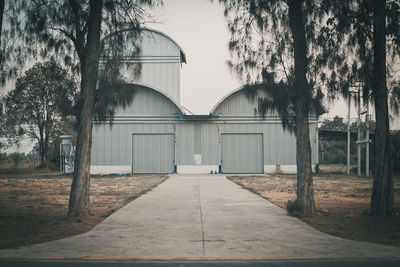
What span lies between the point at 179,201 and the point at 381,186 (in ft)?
19.9

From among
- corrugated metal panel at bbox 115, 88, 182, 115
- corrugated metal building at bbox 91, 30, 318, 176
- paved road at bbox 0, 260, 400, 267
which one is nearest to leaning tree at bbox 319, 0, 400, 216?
paved road at bbox 0, 260, 400, 267

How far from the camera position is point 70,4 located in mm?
9461

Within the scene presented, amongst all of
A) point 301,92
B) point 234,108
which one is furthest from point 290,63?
point 234,108

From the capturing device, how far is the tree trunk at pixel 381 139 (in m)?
9.27

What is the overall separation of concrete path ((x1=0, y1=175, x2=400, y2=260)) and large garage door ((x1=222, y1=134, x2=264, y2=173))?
17227 millimetres

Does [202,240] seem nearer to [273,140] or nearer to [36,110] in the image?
[273,140]

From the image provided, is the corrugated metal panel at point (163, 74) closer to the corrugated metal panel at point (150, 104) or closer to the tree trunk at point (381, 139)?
the corrugated metal panel at point (150, 104)

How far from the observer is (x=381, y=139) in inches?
368

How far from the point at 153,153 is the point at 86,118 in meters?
18.3

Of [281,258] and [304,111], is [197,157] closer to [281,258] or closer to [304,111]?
[304,111]

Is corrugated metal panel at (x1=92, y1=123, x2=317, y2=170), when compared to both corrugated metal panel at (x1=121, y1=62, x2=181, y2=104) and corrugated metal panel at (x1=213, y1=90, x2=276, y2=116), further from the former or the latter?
corrugated metal panel at (x1=121, y1=62, x2=181, y2=104)

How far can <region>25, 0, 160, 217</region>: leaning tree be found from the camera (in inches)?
365

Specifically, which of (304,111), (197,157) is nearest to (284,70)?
(304,111)

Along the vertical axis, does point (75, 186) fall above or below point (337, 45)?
below
